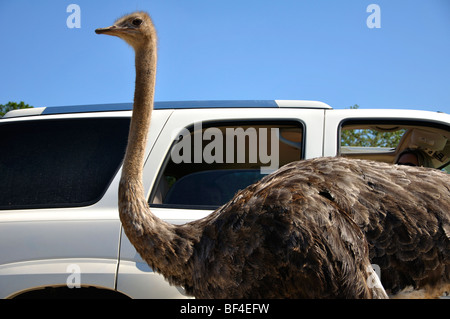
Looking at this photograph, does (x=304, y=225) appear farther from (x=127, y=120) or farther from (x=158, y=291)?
(x=127, y=120)

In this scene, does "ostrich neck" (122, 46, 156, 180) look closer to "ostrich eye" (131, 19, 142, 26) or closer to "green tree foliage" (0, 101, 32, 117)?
"ostrich eye" (131, 19, 142, 26)

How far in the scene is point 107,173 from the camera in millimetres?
2590

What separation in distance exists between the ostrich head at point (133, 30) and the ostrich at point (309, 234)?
1.50ft

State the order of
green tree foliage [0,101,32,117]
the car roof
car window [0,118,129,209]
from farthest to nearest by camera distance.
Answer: green tree foliage [0,101,32,117], the car roof, car window [0,118,129,209]

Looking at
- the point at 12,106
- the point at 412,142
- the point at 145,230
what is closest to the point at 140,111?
the point at 145,230

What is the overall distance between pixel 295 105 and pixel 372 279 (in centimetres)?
130

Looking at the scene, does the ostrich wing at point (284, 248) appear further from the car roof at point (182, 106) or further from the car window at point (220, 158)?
the car roof at point (182, 106)

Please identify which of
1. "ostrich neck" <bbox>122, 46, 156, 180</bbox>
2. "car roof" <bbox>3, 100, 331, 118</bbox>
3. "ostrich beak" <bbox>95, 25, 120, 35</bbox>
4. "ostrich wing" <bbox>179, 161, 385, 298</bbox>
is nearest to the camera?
"ostrich wing" <bbox>179, 161, 385, 298</bbox>

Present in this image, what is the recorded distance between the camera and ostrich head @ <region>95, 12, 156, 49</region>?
7.70 ft

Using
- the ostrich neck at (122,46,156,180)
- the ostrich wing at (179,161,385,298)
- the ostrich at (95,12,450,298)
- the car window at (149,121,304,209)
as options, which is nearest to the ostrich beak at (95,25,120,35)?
the ostrich neck at (122,46,156,180)

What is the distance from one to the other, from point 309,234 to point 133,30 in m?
1.36

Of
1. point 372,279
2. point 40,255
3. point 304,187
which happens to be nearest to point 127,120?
point 40,255

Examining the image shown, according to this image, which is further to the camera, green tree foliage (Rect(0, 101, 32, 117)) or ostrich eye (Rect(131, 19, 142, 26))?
green tree foliage (Rect(0, 101, 32, 117))

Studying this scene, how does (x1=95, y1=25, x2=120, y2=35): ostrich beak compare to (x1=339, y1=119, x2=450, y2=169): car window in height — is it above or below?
above
